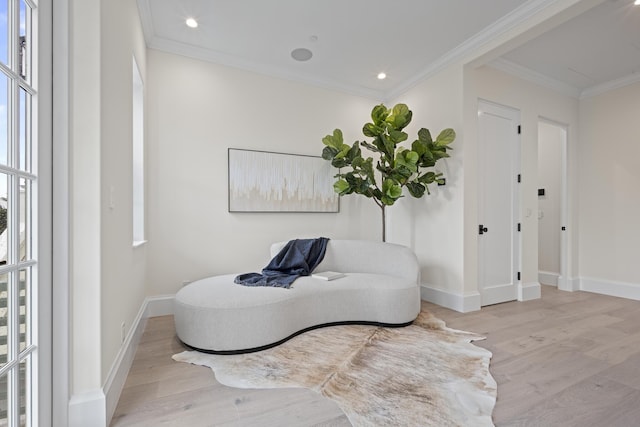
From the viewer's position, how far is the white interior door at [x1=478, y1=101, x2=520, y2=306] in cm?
356

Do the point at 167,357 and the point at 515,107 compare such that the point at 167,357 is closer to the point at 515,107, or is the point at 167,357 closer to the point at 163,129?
the point at 163,129

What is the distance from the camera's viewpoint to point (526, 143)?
3.86 meters

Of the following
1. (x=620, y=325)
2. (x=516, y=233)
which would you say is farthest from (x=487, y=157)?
(x=620, y=325)

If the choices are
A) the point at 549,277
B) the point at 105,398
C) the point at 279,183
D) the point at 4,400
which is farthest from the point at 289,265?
the point at 549,277

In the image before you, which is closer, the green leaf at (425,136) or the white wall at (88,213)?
the white wall at (88,213)

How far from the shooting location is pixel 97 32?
1473 millimetres

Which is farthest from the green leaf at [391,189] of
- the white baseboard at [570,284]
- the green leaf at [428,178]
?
the white baseboard at [570,284]

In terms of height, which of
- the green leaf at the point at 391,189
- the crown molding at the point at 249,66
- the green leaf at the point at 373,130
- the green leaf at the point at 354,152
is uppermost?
the crown molding at the point at 249,66

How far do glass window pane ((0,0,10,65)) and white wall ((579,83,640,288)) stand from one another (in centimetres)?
603

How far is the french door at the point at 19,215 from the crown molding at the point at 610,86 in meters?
5.99

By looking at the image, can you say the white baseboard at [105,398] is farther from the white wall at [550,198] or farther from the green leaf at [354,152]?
the white wall at [550,198]

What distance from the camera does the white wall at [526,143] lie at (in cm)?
338

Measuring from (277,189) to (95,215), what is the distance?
Result: 2.32 m

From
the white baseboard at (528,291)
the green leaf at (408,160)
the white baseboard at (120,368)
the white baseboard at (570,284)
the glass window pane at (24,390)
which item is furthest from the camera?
the white baseboard at (570,284)
